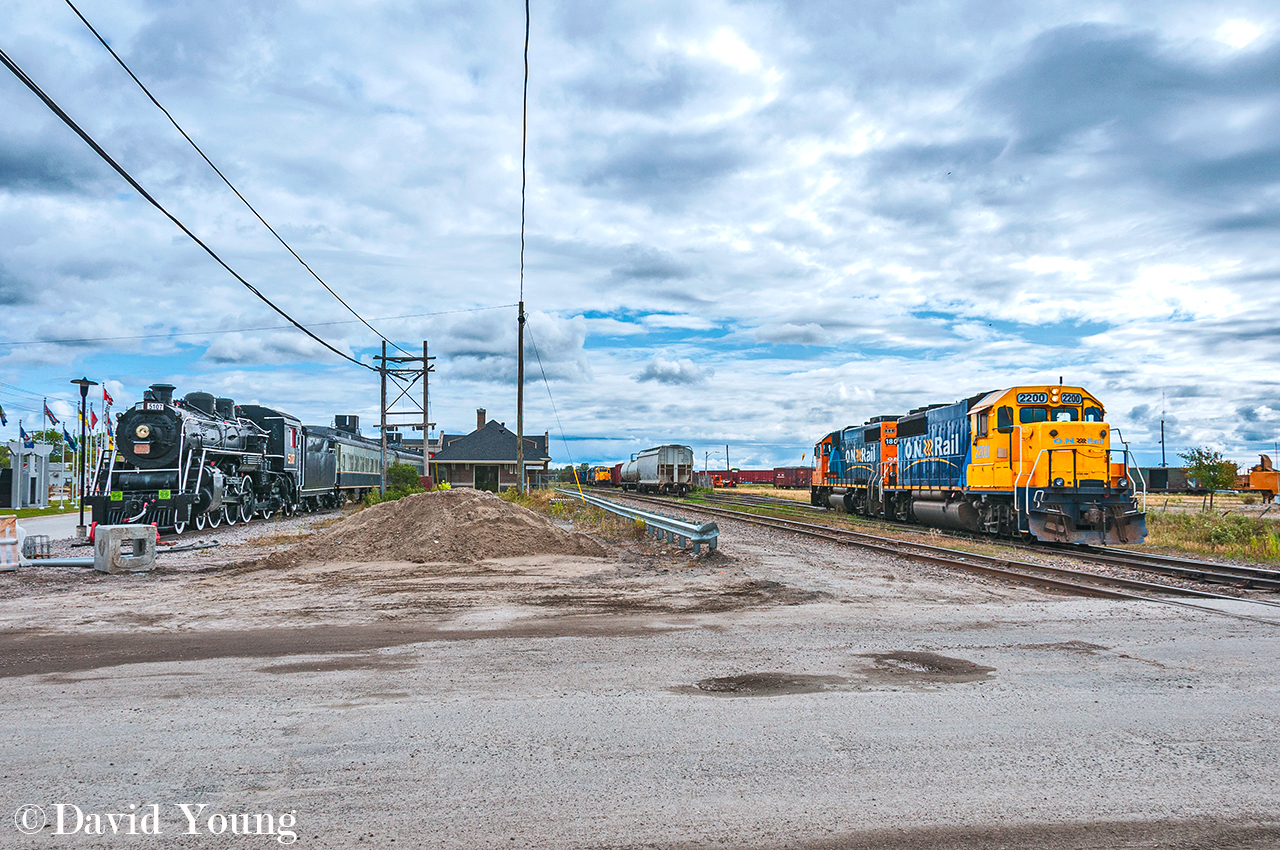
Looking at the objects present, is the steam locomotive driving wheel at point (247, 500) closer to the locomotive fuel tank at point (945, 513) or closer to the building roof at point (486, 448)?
the locomotive fuel tank at point (945, 513)

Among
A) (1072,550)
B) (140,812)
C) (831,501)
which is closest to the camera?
(140,812)

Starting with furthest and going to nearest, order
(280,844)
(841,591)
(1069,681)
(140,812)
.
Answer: (841,591) → (1069,681) → (140,812) → (280,844)

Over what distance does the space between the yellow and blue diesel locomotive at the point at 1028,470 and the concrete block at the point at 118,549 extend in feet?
58.6

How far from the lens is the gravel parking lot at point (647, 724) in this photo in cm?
364

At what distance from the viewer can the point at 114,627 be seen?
328 inches

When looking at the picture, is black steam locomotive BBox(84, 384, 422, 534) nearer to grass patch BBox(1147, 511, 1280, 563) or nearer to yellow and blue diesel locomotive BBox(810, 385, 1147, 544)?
yellow and blue diesel locomotive BBox(810, 385, 1147, 544)

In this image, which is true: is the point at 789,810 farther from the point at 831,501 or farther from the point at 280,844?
the point at 831,501

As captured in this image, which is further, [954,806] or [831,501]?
[831,501]

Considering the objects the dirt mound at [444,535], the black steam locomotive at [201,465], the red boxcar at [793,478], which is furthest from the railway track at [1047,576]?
the red boxcar at [793,478]

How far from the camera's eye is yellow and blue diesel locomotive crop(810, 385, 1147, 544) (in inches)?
703

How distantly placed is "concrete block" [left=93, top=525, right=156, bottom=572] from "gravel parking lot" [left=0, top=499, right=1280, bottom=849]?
434cm

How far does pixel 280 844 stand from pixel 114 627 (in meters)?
6.29

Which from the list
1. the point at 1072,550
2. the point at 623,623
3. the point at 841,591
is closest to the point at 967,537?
the point at 1072,550

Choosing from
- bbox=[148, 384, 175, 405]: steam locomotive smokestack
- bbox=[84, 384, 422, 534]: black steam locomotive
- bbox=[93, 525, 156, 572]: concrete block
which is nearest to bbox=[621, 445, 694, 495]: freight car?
bbox=[84, 384, 422, 534]: black steam locomotive
